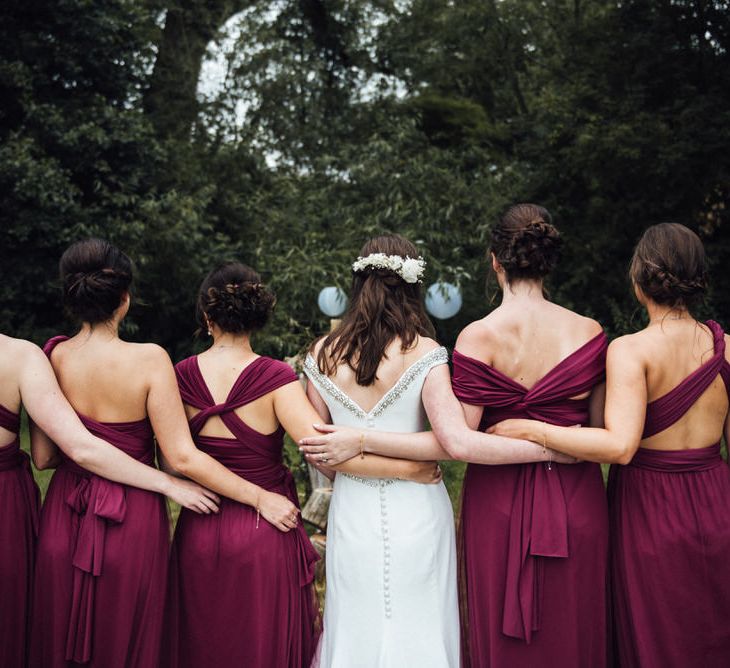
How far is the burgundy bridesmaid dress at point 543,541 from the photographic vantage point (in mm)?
3033

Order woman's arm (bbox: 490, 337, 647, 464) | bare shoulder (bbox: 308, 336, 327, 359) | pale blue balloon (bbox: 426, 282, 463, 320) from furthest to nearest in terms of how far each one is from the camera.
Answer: pale blue balloon (bbox: 426, 282, 463, 320)
bare shoulder (bbox: 308, 336, 327, 359)
woman's arm (bbox: 490, 337, 647, 464)

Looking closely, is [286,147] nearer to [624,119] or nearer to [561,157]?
[561,157]

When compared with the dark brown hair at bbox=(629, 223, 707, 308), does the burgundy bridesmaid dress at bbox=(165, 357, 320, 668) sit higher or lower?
lower

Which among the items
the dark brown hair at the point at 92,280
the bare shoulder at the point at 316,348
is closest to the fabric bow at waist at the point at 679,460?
the bare shoulder at the point at 316,348

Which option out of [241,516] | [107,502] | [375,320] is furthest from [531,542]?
[107,502]

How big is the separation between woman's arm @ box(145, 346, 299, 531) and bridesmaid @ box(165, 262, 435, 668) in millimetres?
84

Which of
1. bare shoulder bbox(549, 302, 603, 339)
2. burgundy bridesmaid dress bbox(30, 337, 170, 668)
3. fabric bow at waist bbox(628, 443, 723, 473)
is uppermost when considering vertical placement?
bare shoulder bbox(549, 302, 603, 339)

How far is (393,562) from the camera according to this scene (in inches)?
124

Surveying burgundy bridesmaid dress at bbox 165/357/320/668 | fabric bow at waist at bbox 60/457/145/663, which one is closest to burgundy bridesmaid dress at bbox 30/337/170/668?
fabric bow at waist at bbox 60/457/145/663

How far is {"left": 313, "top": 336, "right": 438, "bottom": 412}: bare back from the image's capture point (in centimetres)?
311

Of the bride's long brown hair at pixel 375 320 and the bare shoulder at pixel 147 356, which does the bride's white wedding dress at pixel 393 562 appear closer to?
the bride's long brown hair at pixel 375 320

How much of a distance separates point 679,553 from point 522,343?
1027mm

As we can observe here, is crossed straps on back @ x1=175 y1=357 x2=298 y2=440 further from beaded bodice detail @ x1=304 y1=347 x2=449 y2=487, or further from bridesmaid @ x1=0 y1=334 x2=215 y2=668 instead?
bridesmaid @ x1=0 y1=334 x2=215 y2=668

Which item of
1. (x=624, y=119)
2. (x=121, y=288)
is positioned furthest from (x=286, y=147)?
(x=121, y=288)
